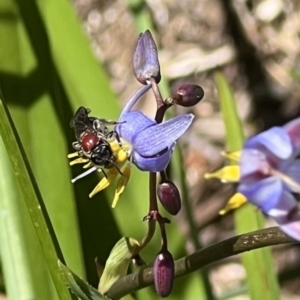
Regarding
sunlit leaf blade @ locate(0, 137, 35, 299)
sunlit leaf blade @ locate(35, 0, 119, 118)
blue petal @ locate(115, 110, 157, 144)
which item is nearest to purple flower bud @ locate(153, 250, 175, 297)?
blue petal @ locate(115, 110, 157, 144)

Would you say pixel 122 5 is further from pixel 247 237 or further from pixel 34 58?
pixel 247 237

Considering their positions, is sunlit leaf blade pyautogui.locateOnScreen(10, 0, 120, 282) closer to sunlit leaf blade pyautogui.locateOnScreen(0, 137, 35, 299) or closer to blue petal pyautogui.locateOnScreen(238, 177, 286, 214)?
sunlit leaf blade pyautogui.locateOnScreen(0, 137, 35, 299)

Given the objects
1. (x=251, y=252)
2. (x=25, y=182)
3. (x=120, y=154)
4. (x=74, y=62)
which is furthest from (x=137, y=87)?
(x=25, y=182)

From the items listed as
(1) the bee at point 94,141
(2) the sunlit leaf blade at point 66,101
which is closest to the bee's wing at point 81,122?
(1) the bee at point 94,141

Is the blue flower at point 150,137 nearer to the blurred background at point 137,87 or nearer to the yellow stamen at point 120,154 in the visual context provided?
the yellow stamen at point 120,154

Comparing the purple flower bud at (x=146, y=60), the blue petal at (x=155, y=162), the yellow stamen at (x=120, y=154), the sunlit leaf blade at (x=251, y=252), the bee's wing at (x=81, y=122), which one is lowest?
the sunlit leaf blade at (x=251, y=252)

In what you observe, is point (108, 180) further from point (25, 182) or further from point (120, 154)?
point (25, 182)
